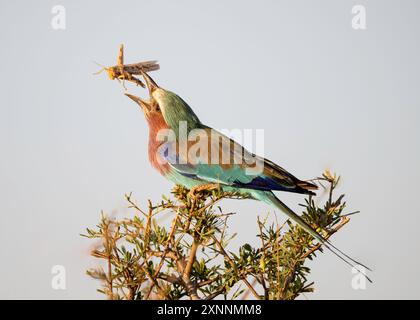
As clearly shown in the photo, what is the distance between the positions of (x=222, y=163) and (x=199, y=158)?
0.20 meters

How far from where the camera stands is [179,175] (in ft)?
15.5

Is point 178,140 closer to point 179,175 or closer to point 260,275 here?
point 179,175

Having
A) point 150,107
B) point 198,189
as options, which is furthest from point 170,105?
point 198,189

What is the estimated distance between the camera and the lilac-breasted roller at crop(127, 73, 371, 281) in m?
4.47

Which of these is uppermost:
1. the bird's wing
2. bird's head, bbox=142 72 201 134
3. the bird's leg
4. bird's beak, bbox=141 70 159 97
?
bird's beak, bbox=141 70 159 97

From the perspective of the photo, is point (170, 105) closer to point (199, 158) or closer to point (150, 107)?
point (150, 107)

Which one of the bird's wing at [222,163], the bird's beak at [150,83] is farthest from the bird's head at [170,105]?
the bird's wing at [222,163]

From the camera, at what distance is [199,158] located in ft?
15.5

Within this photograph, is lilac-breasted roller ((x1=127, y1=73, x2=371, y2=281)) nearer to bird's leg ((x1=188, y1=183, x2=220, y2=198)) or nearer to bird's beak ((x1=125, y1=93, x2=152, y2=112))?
bird's beak ((x1=125, y1=93, x2=152, y2=112))

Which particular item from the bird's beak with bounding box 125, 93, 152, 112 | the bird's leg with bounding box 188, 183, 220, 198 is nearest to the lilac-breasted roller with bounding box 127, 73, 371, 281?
the bird's beak with bounding box 125, 93, 152, 112

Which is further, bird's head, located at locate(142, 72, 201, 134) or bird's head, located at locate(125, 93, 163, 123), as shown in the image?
bird's head, located at locate(125, 93, 163, 123)

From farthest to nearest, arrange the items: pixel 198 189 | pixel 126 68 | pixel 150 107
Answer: pixel 150 107, pixel 126 68, pixel 198 189

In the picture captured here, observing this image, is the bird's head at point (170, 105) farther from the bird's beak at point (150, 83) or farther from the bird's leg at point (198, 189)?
the bird's leg at point (198, 189)
